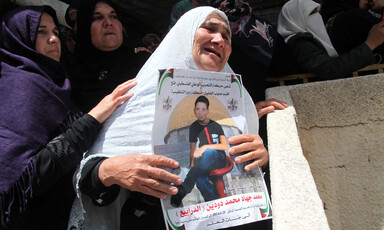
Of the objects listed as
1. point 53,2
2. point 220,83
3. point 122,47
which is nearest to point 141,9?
point 53,2

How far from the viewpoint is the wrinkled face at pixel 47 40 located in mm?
1615

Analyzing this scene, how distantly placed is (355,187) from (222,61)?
4.20ft

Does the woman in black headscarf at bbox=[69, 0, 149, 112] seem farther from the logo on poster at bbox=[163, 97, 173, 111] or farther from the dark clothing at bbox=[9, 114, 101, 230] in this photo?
the logo on poster at bbox=[163, 97, 173, 111]

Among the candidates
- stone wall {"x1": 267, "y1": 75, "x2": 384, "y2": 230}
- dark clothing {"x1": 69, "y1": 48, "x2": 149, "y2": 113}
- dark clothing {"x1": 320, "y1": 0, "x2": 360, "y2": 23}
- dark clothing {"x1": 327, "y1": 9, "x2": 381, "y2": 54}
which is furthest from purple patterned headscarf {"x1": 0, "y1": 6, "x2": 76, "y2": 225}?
dark clothing {"x1": 320, "y1": 0, "x2": 360, "y2": 23}

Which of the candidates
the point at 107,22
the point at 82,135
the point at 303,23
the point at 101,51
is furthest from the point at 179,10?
the point at 82,135

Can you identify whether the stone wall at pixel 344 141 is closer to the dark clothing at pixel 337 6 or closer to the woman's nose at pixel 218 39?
the woman's nose at pixel 218 39

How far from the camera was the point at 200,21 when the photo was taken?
1.50 meters

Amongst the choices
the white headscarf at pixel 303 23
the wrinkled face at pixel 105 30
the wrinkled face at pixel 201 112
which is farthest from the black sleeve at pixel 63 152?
the white headscarf at pixel 303 23

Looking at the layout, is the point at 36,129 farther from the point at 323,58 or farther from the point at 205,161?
the point at 323,58

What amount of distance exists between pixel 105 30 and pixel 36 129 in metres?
0.92

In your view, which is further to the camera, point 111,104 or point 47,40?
point 47,40

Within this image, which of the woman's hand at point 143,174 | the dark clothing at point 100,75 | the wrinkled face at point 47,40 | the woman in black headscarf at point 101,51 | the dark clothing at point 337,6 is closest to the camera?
the woman's hand at point 143,174

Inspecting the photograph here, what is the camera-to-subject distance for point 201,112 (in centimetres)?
132

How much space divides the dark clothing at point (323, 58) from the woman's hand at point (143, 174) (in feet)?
4.74
